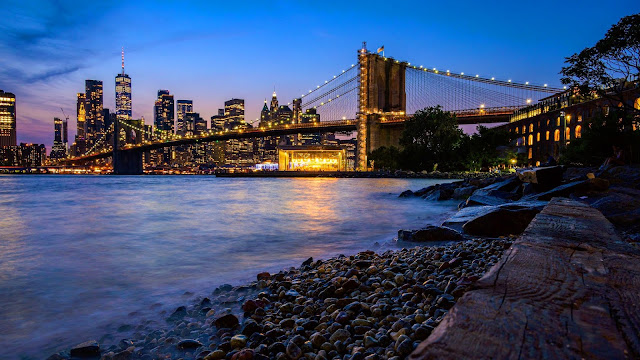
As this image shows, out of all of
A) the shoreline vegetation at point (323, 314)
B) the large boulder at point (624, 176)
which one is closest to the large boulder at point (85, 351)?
the shoreline vegetation at point (323, 314)

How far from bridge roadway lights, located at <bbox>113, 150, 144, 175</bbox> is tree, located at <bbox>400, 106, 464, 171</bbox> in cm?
4842

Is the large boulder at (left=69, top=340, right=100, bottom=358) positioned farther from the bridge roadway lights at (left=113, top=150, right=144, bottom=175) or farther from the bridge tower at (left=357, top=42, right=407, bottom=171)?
the bridge roadway lights at (left=113, top=150, right=144, bottom=175)

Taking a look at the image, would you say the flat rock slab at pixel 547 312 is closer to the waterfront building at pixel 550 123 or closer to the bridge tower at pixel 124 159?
the waterfront building at pixel 550 123

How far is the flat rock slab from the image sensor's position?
2.92ft

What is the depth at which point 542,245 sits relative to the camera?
2.00m

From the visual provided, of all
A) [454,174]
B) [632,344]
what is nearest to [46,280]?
[632,344]

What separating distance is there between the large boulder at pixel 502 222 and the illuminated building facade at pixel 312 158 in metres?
70.0

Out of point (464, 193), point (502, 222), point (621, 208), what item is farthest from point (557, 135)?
point (502, 222)

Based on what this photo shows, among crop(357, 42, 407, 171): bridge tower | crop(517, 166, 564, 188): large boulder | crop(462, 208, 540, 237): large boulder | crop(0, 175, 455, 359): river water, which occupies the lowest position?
crop(0, 175, 455, 359): river water

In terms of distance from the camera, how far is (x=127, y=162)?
71.4m

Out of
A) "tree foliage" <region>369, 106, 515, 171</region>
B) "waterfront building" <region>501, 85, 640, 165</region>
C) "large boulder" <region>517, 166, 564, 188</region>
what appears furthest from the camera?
"tree foliage" <region>369, 106, 515, 171</region>

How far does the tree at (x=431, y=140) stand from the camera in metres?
44.8

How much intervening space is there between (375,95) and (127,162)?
47.2 meters

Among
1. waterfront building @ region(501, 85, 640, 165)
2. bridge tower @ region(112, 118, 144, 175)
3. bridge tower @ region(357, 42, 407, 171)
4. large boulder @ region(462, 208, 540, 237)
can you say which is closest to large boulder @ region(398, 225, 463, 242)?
large boulder @ region(462, 208, 540, 237)
